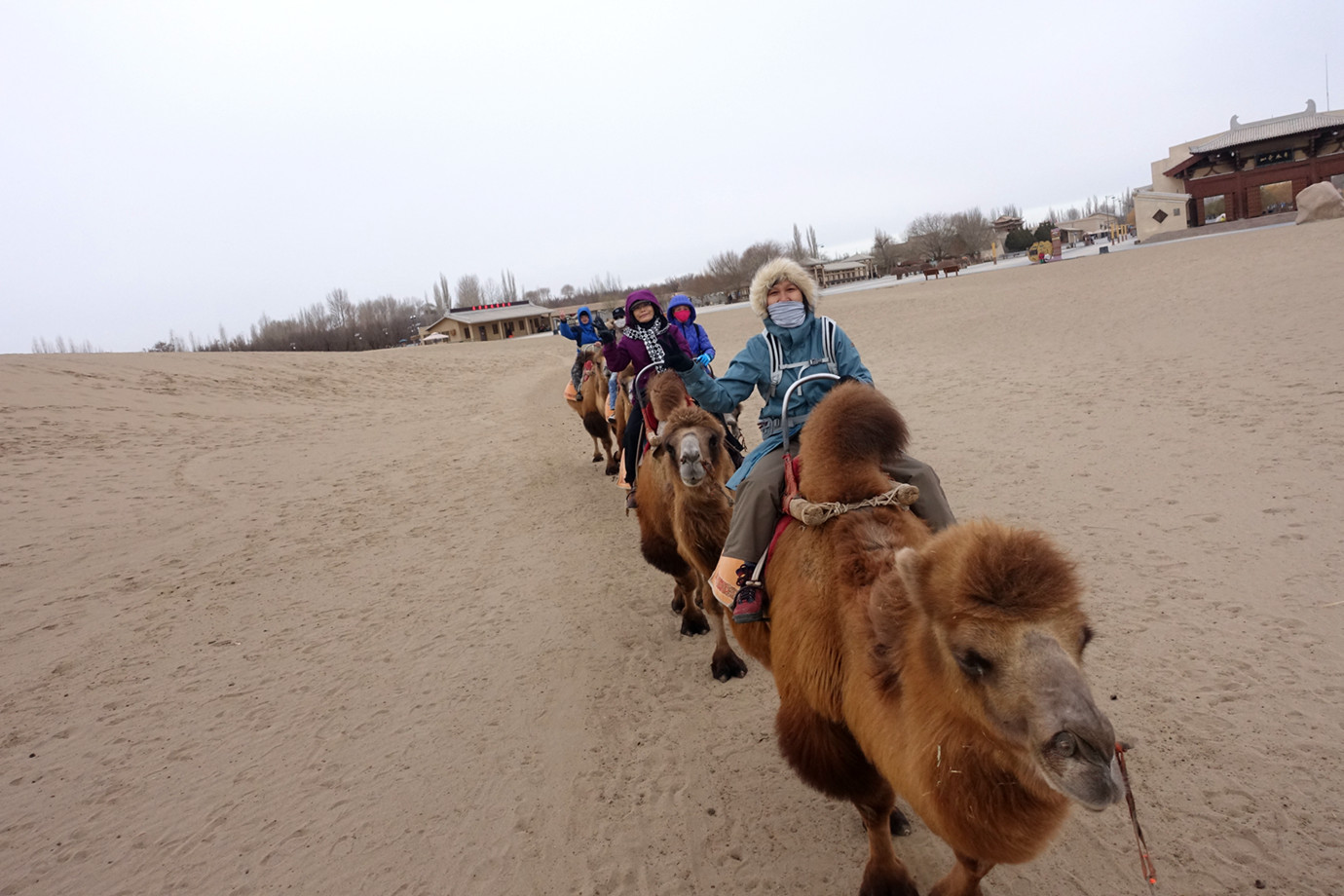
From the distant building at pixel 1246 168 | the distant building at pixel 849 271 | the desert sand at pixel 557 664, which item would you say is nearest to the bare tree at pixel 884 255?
the distant building at pixel 849 271

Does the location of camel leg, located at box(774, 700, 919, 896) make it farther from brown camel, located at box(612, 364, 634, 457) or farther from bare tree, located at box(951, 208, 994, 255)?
bare tree, located at box(951, 208, 994, 255)

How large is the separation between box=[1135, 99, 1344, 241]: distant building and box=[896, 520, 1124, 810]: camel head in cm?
5022

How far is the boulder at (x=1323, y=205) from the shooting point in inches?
1080

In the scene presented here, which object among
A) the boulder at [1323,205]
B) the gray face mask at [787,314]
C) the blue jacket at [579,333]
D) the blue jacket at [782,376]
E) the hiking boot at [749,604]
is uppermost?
the boulder at [1323,205]

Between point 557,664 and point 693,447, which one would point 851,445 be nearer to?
point 693,447

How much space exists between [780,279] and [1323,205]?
119 ft

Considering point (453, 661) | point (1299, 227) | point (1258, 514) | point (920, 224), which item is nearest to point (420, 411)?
point (453, 661)

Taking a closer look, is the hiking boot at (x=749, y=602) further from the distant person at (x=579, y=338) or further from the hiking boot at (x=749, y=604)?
the distant person at (x=579, y=338)

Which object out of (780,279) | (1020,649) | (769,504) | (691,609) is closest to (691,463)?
(769,504)

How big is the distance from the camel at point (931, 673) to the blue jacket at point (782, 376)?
3.72ft

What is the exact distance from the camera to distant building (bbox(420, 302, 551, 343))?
220 ft

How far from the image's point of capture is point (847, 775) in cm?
264

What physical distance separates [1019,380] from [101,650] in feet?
47.5

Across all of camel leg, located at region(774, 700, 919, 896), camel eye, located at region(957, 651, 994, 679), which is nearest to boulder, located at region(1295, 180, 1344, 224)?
camel leg, located at region(774, 700, 919, 896)
